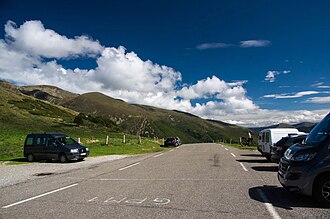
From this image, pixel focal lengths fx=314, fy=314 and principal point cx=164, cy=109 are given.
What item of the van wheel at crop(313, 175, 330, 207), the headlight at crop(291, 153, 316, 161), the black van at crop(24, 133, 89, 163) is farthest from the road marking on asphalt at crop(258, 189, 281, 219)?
the black van at crop(24, 133, 89, 163)

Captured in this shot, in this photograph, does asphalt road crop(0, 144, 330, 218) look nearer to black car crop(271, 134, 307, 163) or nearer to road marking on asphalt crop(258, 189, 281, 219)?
road marking on asphalt crop(258, 189, 281, 219)

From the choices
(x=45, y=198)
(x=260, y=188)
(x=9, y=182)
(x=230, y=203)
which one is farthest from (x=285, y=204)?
(x=9, y=182)

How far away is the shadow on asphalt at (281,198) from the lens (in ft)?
22.6

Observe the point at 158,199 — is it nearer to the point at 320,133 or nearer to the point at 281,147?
the point at 320,133

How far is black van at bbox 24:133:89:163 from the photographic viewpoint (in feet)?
63.8

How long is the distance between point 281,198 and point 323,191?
1.06 meters

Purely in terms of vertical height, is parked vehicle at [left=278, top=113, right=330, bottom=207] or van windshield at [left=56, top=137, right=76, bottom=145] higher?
van windshield at [left=56, top=137, right=76, bottom=145]

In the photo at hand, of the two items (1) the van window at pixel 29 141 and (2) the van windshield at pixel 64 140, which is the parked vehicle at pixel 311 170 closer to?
(2) the van windshield at pixel 64 140

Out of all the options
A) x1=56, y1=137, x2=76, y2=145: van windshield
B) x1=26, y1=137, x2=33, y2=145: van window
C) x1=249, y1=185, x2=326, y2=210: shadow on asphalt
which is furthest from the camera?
x1=26, y1=137, x2=33, y2=145: van window

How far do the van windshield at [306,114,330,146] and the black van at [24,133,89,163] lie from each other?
48.9ft

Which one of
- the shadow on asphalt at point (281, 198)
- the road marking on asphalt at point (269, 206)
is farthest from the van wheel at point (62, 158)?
the road marking on asphalt at point (269, 206)

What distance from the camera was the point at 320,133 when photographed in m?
7.77

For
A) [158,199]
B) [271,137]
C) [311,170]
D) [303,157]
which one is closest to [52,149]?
[271,137]

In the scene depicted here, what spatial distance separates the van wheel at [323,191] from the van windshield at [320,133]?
821 mm
